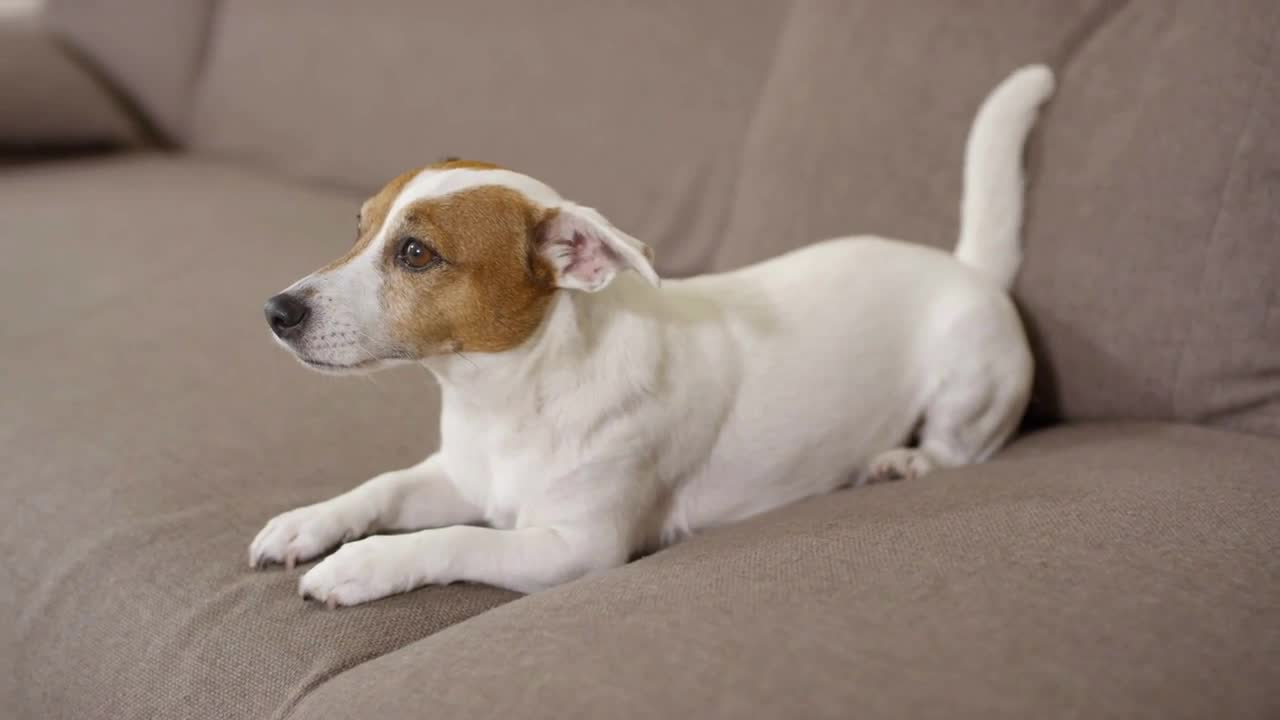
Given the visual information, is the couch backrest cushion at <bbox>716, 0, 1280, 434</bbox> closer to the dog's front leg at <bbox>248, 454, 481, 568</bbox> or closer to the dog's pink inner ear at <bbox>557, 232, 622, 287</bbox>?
the dog's pink inner ear at <bbox>557, 232, 622, 287</bbox>

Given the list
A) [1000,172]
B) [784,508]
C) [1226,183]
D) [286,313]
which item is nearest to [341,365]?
[286,313]

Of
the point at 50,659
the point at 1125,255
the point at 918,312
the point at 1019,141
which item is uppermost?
the point at 1019,141

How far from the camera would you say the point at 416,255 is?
1.28 meters

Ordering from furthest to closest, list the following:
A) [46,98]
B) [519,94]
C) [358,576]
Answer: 1. [46,98]
2. [519,94]
3. [358,576]

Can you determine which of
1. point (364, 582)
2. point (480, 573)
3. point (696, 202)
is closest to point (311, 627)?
point (364, 582)

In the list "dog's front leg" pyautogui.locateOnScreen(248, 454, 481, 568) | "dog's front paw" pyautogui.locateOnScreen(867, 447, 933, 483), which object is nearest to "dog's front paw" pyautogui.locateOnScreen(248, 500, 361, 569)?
"dog's front leg" pyautogui.locateOnScreen(248, 454, 481, 568)

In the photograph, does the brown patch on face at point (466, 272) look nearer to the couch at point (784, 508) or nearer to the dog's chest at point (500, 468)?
the dog's chest at point (500, 468)

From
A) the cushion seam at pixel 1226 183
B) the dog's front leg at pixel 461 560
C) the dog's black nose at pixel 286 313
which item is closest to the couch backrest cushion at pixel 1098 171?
the cushion seam at pixel 1226 183

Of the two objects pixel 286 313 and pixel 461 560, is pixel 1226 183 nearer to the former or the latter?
pixel 461 560

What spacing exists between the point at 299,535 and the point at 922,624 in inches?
28.4

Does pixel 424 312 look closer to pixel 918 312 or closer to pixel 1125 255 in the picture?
pixel 918 312

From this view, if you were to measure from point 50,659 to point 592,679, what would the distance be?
73cm

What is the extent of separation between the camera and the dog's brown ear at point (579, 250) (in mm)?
1261

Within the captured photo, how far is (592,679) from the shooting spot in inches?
35.7
